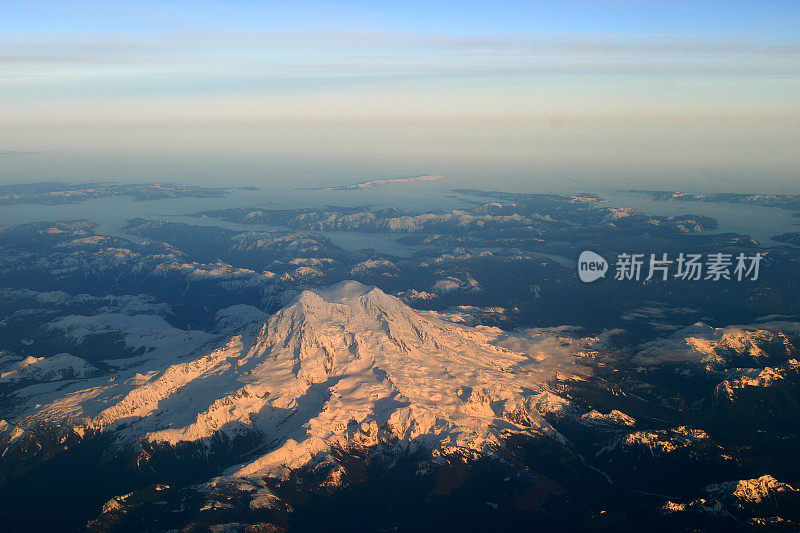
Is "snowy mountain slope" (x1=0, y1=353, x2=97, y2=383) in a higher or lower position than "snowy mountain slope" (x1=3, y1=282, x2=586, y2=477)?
lower

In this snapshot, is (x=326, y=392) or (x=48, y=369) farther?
(x=48, y=369)

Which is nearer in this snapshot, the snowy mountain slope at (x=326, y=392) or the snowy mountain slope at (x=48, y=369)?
the snowy mountain slope at (x=326, y=392)

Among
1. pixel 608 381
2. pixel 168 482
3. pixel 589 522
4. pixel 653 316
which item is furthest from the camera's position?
pixel 653 316

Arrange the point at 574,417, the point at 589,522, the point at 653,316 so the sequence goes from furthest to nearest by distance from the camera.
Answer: the point at 653,316, the point at 574,417, the point at 589,522

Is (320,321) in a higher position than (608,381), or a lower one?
higher

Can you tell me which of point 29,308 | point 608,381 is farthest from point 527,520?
point 29,308

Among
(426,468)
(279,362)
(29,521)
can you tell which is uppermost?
(279,362)

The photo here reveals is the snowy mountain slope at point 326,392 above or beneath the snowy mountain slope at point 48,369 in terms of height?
above

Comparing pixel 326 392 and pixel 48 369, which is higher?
pixel 326 392

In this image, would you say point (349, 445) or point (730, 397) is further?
point (730, 397)

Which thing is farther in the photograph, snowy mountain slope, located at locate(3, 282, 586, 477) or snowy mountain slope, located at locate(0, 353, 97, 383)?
snowy mountain slope, located at locate(0, 353, 97, 383)

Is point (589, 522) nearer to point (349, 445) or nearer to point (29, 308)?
point (349, 445)
